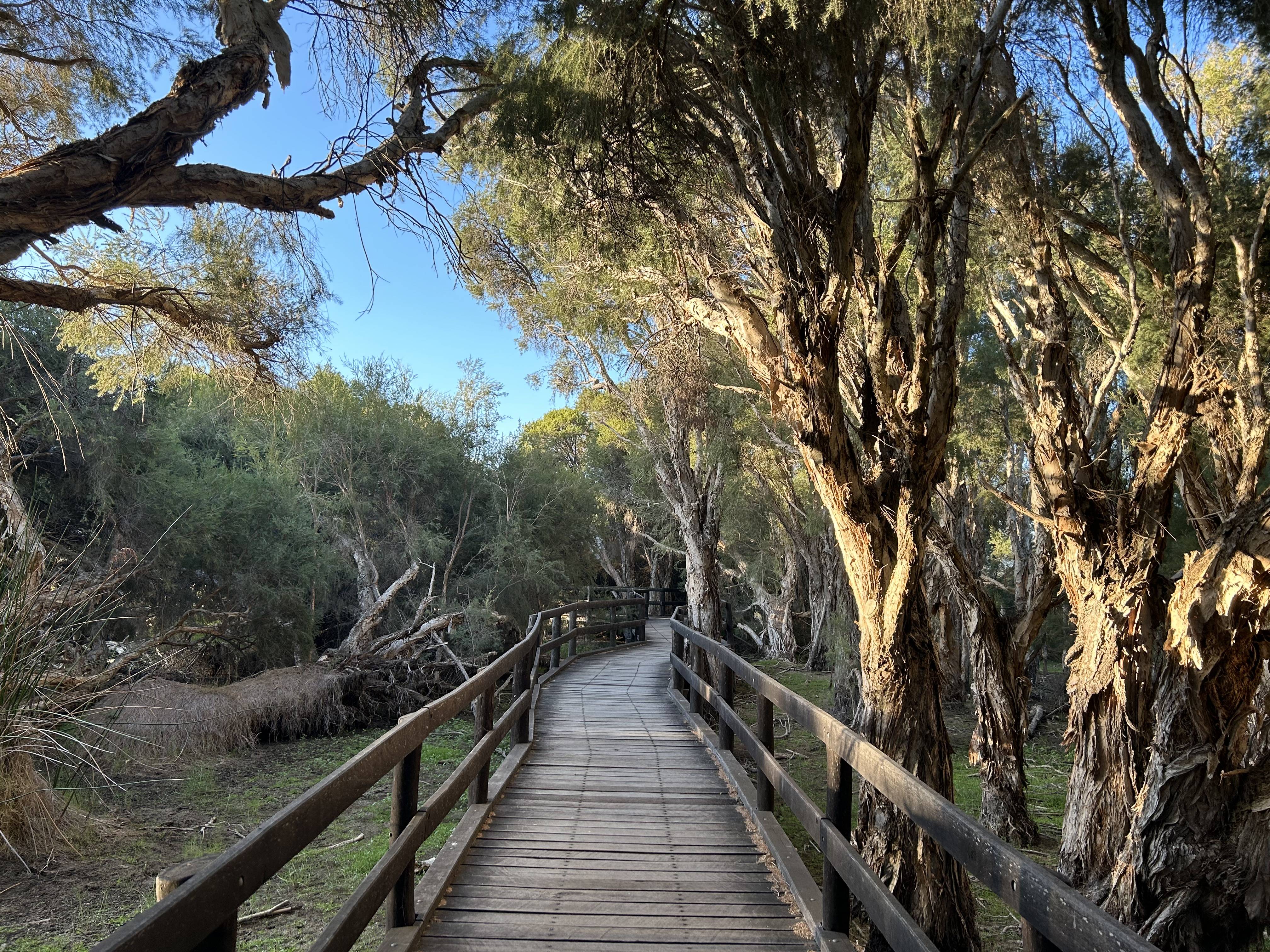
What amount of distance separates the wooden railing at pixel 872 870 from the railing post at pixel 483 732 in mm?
1616

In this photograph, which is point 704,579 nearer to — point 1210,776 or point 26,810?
point 1210,776

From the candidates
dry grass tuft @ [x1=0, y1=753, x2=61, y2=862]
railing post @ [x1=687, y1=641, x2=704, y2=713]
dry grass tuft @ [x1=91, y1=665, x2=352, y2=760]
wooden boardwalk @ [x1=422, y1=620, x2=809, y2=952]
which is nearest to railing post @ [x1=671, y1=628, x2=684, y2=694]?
railing post @ [x1=687, y1=641, x2=704, y2=713]

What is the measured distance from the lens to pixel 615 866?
14.6ft

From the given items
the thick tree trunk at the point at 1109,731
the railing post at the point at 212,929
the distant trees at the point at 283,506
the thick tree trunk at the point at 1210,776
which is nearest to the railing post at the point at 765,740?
the thick tree trunk at the point at 1210,776

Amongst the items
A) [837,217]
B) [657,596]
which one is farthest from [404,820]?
[657,596]

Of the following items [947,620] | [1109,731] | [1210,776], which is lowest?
[1210,776]

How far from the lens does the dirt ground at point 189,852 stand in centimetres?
582

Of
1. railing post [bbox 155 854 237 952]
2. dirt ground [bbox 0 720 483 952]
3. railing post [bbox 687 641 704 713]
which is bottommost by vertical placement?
dirt ground [bbox 0 720 483 952]

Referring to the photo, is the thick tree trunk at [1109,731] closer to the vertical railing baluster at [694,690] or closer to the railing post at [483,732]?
the vertical railing baluster at [694,690]

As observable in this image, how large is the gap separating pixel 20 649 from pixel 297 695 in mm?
8081

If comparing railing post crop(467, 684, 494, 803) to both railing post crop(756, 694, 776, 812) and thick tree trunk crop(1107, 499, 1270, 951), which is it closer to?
railing post crop(756, 694, 776, 812)

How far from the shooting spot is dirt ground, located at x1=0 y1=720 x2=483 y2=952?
5820 millimetres

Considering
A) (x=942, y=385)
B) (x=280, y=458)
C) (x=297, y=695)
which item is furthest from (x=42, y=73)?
(x=280, y=458)

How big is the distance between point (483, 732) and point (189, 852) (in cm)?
384
